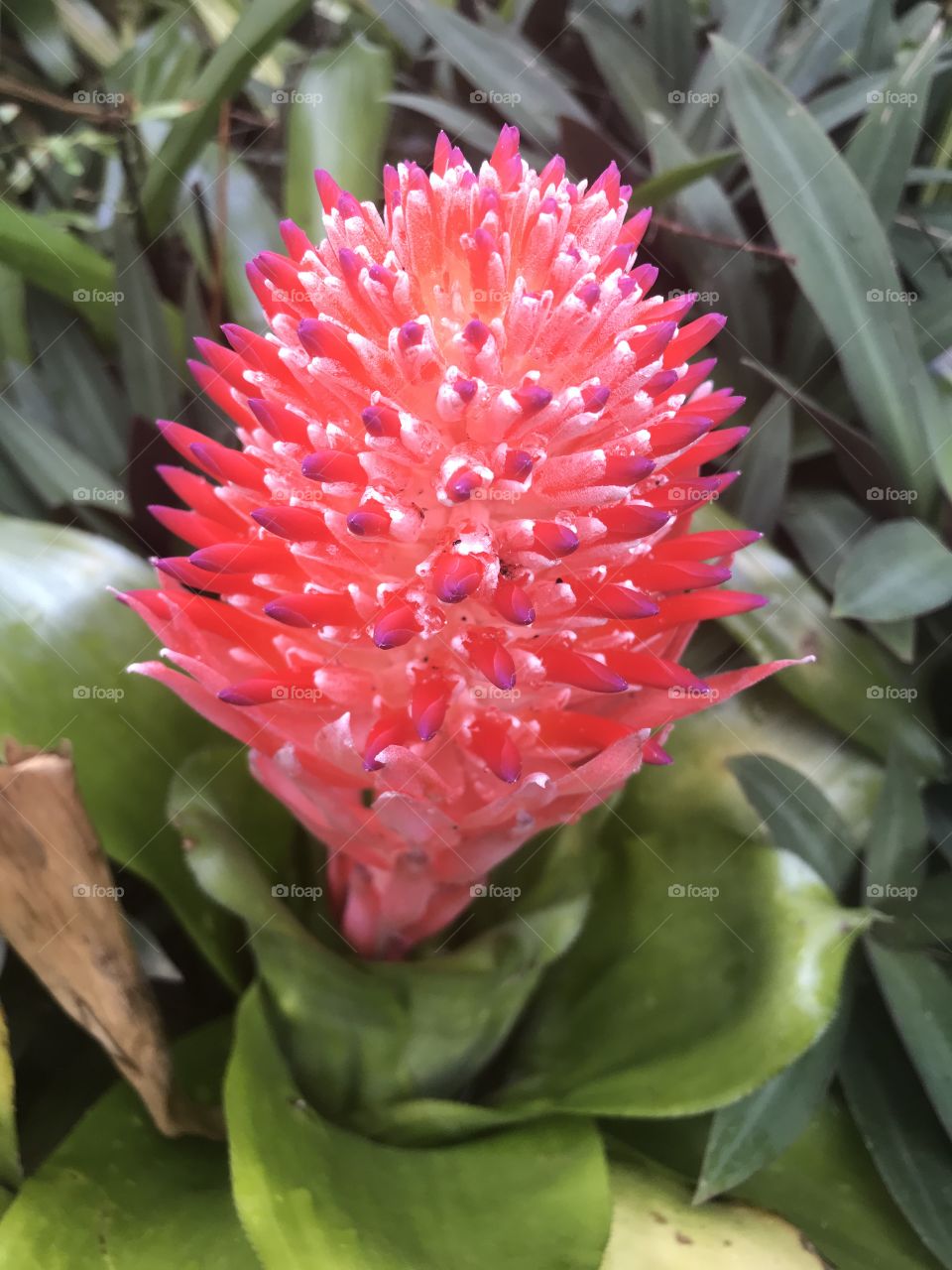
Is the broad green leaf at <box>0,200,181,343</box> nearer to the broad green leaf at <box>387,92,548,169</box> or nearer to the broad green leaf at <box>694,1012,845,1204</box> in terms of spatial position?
the broad green leaf at <box>387,92,548,169</box>

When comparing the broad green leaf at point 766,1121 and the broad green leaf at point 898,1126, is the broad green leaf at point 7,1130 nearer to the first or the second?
the broad green leaf at point 766,1121

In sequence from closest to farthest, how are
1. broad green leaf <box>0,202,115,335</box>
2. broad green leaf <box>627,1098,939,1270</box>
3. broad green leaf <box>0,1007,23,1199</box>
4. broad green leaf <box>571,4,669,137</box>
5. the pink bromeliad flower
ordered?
the pink bromeliad flower < broad green leaf <box>0,1007,23,1199</box> < broad green leaf <box>627,1098,939,1270</box> < broad green leaf <box>0,202,115,335</box> < broad green leaf <box>571,4,669,137</box>

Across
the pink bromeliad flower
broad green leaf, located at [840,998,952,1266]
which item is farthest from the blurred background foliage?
the pink bromeliad flower

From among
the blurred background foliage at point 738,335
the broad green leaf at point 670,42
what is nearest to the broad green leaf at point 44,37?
the blurred background foliage at point 738,335

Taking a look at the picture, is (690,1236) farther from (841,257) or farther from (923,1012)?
(841,257)

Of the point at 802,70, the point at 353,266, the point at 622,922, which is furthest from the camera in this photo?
the point at 802,70

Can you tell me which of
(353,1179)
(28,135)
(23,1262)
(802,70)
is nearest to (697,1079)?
(353,1179)

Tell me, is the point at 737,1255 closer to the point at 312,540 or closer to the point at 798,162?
the point at 312,540
